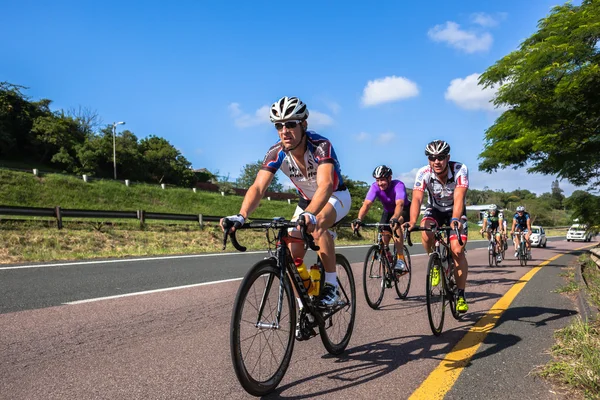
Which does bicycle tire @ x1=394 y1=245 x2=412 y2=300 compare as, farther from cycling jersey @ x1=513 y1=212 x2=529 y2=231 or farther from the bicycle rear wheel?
cycling jersey @ x1=513 y1=212 x2=529 y2=231

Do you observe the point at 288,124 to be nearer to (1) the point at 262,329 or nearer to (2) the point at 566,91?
(1) the point at 262,329

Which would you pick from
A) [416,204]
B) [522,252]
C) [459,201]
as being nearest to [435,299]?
[459,201]

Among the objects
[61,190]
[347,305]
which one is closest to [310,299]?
[347,305]

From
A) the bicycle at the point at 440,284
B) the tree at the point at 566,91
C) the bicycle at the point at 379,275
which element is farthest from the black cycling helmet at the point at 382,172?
the tree at the point at 566,91

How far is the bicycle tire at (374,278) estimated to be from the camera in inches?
229

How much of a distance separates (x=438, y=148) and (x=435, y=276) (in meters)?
1.52

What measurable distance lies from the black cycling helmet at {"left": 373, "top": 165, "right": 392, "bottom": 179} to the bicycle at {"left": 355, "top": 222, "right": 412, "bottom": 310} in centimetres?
82

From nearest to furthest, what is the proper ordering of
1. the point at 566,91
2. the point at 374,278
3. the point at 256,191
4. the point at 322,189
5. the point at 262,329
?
1. the point at 262,329
2. the point at 322,189
3. the point at 256,191
4. the point at 374,278
5. the point at 566,91

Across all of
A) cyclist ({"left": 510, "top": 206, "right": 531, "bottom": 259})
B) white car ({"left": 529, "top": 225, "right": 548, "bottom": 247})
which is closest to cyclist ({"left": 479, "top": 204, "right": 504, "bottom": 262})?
cyclist ({"left": 510, "top": 206, "right": 531, "bottom": 259})

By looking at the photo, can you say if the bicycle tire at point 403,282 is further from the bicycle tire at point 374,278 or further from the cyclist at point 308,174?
the cyclist at point 308,174

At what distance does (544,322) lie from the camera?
4875 millimetres

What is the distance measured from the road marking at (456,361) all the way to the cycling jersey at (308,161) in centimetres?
166

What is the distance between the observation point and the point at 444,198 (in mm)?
5492

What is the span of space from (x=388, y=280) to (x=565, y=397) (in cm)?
366
